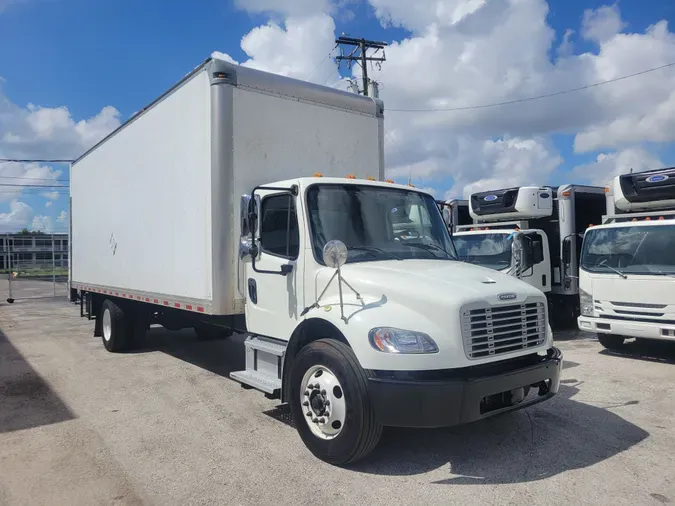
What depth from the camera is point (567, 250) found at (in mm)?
10727

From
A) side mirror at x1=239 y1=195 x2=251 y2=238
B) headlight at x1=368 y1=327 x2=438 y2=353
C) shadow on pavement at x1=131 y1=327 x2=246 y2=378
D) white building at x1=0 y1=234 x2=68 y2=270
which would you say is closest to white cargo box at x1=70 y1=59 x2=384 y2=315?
side mirror at x1=239 y1=195 x2=251 y2=238

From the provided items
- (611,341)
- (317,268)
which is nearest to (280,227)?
(317,268)

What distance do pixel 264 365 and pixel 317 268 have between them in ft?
4.35

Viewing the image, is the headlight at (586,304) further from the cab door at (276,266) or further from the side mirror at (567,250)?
the cab door at (276,266)

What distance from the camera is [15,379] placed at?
25.5 feet

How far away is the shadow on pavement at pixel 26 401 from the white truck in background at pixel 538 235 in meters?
7.83

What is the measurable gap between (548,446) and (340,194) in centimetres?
300

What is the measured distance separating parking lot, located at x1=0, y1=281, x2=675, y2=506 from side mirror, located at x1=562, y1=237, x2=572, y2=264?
10.6 ft

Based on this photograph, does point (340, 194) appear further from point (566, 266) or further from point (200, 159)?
point (566, 266)

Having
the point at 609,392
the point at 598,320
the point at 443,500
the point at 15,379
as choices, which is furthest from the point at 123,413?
the point at 598,320

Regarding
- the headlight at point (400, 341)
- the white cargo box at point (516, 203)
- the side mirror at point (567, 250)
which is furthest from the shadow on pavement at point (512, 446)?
the white cargo box at point (516, 203)

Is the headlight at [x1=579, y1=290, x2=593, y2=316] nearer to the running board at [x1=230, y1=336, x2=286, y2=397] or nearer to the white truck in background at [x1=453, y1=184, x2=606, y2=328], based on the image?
the white truck in background at [x1=453, y1=184, x2=606, y2=328]

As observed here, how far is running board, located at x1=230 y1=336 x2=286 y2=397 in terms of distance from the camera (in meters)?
5.23

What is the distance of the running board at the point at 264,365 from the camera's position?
5.23m
